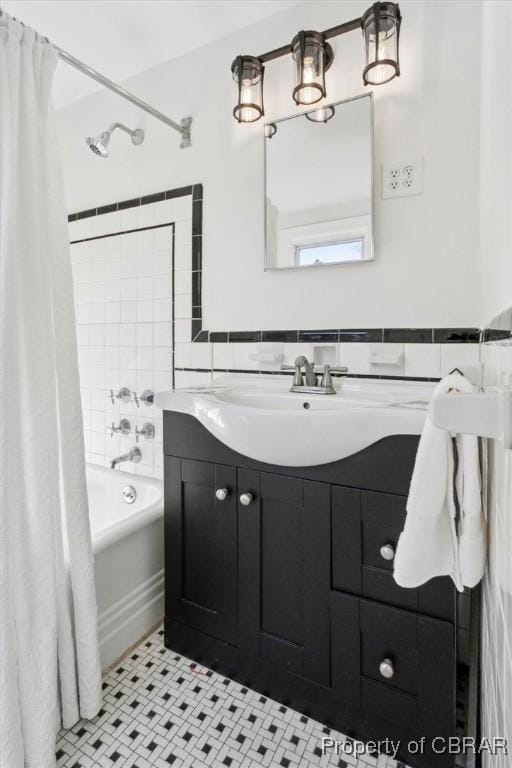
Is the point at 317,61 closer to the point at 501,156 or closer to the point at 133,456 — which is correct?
the point at 501,156

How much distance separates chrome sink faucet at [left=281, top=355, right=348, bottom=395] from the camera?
1.47m

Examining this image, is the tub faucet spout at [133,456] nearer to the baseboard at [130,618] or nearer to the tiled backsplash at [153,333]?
the tiled backsplash at [153,333]

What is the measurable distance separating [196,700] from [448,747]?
Result: 723 millimetres

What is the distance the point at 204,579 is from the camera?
1.39m

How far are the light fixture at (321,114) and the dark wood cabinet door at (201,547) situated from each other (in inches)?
51.1

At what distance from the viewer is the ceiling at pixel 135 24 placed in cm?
161

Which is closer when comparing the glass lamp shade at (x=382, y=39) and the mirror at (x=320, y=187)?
the glass lamp shade at (x=382, y=39)

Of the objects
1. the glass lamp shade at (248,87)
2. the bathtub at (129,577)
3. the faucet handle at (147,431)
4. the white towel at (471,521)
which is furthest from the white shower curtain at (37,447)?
the white towel at (471,521)

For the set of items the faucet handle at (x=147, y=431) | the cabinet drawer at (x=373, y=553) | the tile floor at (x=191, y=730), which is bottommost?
the tile floor at (x=191, y=730)

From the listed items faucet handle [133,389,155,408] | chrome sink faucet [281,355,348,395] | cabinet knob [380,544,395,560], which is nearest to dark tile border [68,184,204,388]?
faucet handle [133,389,155,408]

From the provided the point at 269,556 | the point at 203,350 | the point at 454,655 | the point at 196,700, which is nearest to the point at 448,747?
the point at 454,655

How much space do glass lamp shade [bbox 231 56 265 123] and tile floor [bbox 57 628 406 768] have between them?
6.66 ft

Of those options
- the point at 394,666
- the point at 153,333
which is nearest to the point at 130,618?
the point at 394,666

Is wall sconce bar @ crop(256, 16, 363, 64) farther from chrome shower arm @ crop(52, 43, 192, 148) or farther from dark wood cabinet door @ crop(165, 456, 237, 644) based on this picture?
dark wood cabinet door @ crop(165, 456, 237, 644)
